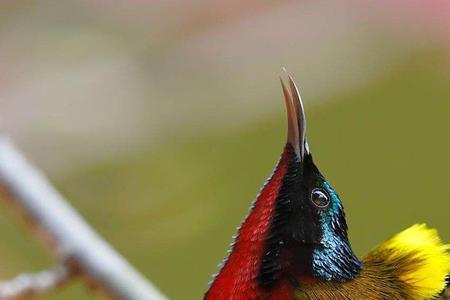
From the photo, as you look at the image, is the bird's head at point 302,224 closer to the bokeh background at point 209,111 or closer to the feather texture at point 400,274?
the feather texture at point 400,274

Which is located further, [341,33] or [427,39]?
[341,33]

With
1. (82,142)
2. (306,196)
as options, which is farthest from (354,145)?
(306,196)

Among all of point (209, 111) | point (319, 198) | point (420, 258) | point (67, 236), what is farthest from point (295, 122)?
point (209, 111)

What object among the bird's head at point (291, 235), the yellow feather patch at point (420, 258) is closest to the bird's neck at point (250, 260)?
the bird's head at point (291, 235)

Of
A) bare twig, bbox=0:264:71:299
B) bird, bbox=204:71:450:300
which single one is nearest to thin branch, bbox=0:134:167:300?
bare twig, bbox=0:264:71:299

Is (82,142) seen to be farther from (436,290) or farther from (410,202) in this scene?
(436,290)

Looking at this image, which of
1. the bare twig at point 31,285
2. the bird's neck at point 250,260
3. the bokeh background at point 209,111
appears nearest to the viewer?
the bird's neck at point 250,260
